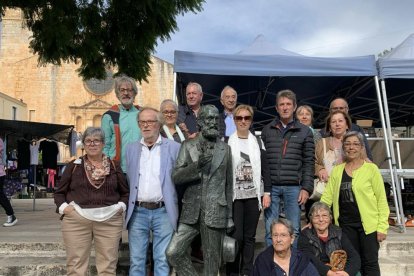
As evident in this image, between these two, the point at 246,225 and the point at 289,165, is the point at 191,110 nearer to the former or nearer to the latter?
the point at 289,165

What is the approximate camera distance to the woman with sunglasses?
407 cm

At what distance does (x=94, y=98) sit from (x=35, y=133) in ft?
91.0

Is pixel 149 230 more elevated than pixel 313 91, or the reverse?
pixel 313 91

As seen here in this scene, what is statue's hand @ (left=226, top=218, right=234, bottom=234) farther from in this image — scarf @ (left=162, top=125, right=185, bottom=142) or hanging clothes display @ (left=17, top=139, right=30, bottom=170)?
hanging clothes display @ (left=17, top=139, right=30, bottom=170)

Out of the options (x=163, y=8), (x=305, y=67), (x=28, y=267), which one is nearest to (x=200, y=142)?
(x=28, y=267)

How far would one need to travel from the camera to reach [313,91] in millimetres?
9812

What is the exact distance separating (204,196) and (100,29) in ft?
20.7

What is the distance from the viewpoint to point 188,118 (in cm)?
481

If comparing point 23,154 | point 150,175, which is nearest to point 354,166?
point 150,175

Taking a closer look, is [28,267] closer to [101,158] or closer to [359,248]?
[101,158]

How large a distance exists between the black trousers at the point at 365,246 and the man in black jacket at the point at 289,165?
511 millimetres

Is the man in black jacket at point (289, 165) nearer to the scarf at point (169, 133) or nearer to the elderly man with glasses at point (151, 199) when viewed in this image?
the scarf at point (169, 133)

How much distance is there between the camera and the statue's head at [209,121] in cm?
365

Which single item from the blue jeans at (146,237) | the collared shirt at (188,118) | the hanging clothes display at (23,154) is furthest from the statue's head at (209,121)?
the hanging clothes display at (23,154)
